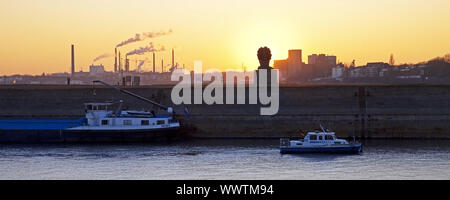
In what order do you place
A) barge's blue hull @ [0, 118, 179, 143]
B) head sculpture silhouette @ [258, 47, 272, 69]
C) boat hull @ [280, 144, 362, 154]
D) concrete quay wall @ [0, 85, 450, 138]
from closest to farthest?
boat hull @ [280, 144, 362, 154], barge's blue hull @ [0, 118, 179, 143], concrete quay wall @ [0, 85, 450, 138], head sculpture silhouette @ [258, 47, 272, 69]

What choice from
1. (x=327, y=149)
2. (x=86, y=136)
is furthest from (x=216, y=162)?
(x=86, y=136)

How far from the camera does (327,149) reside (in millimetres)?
65500

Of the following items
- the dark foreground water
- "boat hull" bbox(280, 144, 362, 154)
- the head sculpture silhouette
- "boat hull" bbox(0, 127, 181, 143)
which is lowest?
the dark foreground water

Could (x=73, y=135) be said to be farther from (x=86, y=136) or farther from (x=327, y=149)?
(x=327, y=149)

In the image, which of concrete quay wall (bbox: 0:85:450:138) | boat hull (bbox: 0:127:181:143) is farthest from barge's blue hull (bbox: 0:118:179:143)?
concrete quay wall (bbox: 0:85:450:138)

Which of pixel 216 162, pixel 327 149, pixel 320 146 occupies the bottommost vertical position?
pixel 216 162

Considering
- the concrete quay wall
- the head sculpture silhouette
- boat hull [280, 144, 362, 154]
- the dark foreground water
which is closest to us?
the dark foreground water

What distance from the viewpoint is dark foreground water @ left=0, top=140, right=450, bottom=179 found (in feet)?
175

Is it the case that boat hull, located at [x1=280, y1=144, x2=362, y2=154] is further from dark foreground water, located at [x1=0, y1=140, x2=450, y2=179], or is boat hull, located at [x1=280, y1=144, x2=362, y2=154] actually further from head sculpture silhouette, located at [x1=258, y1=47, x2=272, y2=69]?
head sculpture silhouette, located at [x1=258, y1=47, x2=272, y2=69]

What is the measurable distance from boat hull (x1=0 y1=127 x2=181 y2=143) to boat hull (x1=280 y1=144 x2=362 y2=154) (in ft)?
46.6

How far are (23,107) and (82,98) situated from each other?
19.2 ft

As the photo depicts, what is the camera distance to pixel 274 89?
86.4 metres

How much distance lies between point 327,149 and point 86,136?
855 inches
